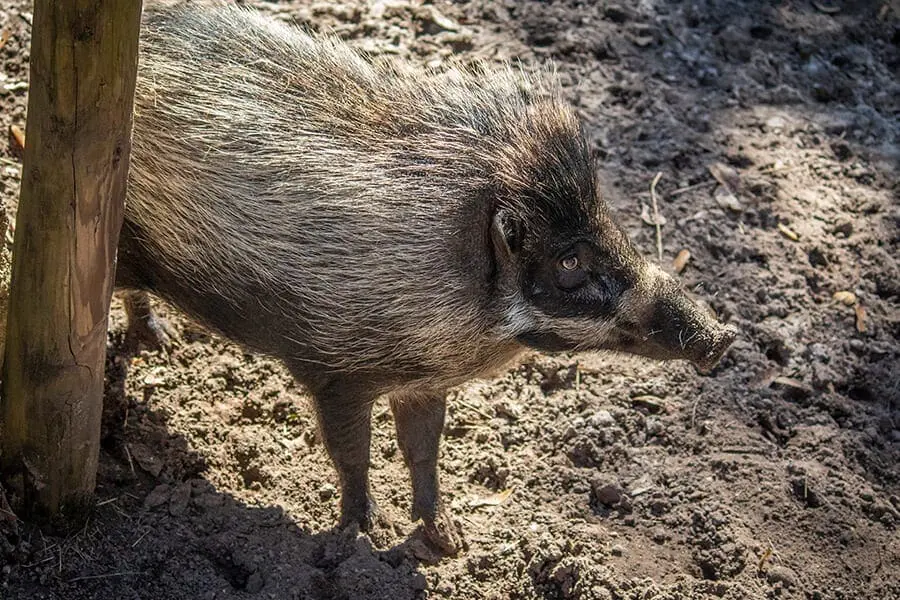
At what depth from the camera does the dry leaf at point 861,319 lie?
5.38 meters

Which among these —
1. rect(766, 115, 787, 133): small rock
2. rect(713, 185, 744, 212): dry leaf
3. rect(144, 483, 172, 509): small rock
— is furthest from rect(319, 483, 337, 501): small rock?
rect(766, 115, 787, 133): small rock

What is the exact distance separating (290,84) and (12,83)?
6.25ft

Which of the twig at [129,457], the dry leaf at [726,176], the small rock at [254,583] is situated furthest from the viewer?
the dry leaf at [726,176]

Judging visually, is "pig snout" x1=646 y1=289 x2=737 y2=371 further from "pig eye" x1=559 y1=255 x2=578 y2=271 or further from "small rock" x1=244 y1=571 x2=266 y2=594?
"small rock" x1=244 y1=571 x2=266 y2=594

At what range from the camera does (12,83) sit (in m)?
5.21

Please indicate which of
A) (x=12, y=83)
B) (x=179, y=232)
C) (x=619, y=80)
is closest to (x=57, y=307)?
(x=179, y=232)

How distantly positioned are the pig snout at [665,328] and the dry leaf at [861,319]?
1626 mm

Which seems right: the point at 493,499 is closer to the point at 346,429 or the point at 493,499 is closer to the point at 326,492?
the point at 326,492

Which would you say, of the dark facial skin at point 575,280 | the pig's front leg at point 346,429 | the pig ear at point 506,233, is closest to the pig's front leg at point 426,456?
the pig's front leg at point 346,429

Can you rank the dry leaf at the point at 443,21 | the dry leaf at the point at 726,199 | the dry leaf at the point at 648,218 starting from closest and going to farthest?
the dry leaf at the point at 648,218 < the dry leaf at the point at 726,199 < the dry leaf at the point at 443,21

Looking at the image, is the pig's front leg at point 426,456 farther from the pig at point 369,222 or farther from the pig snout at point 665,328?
the pig snout at point 665,328

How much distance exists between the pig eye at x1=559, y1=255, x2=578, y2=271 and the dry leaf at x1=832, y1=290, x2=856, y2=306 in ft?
7.15

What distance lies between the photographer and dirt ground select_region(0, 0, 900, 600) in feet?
13.8

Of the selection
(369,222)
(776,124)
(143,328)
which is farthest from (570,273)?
(776,124)
